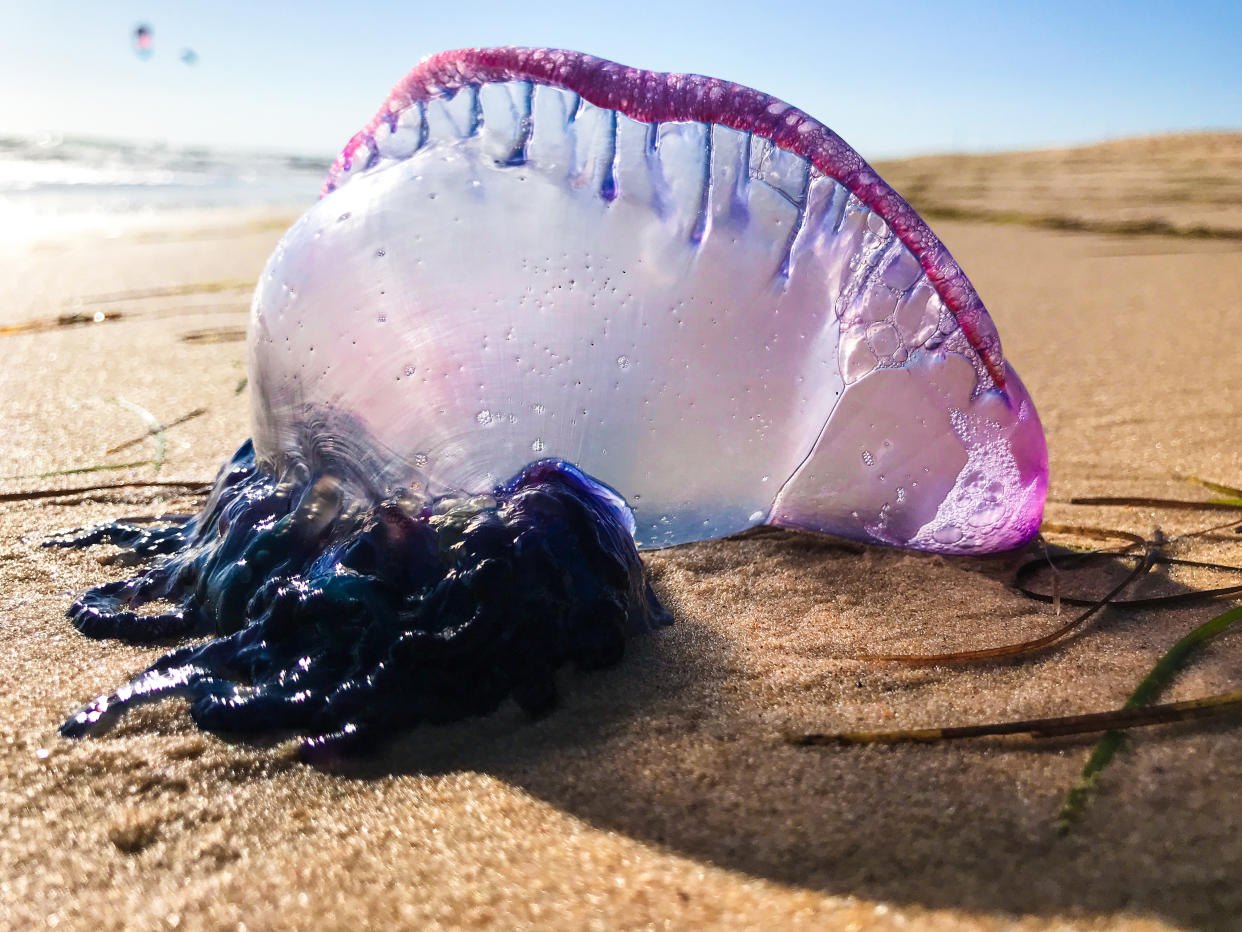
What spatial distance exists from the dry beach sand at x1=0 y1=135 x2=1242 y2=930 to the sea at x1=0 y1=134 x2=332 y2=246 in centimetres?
757

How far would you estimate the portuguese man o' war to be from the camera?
1.46 meters

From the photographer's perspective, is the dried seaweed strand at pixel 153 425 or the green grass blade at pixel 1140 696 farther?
the dried seaweed strand at pixel 153 425

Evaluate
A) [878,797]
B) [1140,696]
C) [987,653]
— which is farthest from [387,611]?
[1140,696]

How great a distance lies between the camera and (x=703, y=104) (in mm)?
1515

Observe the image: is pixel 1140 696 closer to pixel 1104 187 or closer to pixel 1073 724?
pixel 1073 724

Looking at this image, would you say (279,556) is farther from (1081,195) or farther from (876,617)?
(1081,195)

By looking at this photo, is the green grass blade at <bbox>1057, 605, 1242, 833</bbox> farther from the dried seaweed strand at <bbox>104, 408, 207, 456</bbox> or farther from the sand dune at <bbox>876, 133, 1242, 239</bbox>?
the sand dune at <bbox>876, 133, 1242, 239</bbox>

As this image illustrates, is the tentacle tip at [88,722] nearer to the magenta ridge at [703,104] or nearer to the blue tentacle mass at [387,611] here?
the blue tentacle mass at [387,611]

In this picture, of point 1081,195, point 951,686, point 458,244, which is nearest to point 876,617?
point 951,686

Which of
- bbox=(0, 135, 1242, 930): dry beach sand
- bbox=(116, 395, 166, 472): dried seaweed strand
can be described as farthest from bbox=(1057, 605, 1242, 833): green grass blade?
bbox=(116, 395, 166, 472): dried seaweed strand

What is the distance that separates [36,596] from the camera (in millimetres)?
1688

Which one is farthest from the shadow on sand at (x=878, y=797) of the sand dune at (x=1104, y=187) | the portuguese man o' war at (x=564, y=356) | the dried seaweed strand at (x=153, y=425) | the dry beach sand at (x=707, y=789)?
the sand dune at (x=1104, y=187)

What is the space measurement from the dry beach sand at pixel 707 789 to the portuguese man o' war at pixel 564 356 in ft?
0.51

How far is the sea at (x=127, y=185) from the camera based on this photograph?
10.0 meters
